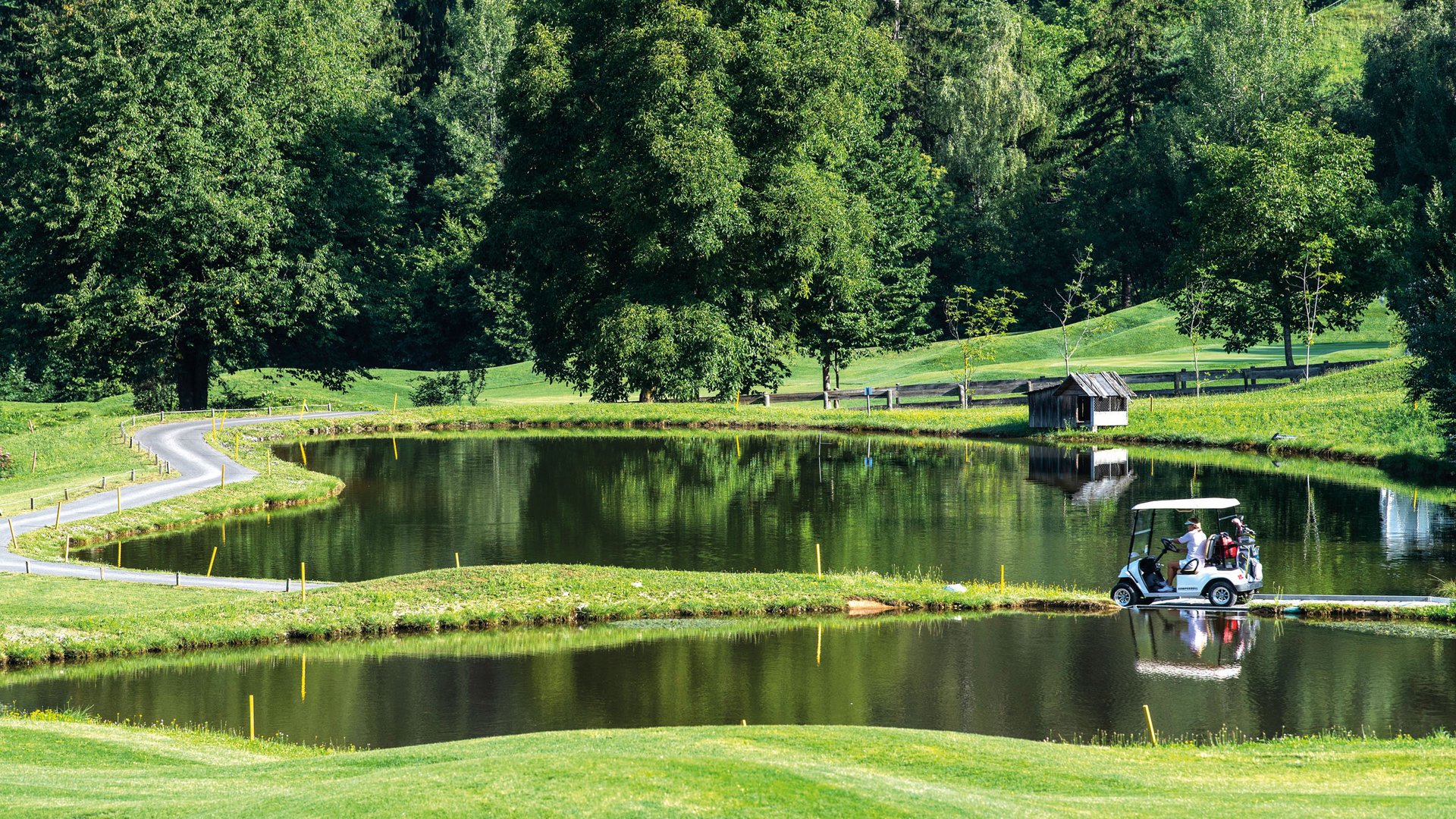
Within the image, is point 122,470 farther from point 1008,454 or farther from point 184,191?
point 1008,454

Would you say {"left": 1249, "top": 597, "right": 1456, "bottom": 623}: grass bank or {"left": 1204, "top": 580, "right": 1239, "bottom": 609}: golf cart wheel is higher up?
{"left": 1204, "top": 580, "right": 1239, "bottom": 609}: golf cart wheel

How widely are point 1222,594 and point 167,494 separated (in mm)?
40147

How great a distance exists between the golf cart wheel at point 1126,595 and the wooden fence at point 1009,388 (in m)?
43.0

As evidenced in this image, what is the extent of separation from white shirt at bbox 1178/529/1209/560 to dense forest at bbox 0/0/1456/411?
25954 mm

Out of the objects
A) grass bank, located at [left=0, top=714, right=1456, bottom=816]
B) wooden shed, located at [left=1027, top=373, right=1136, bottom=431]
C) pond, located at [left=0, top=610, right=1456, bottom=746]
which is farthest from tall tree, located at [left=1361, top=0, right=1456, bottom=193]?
grass bank, located at [left=0, top=714, right=1456, bottom=816]

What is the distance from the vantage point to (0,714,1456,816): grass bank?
17531mm

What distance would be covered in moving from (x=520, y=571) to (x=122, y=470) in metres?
28.5

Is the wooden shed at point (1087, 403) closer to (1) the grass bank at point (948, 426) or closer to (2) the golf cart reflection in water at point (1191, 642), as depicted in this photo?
(1) the grass bank at point (948, 426)

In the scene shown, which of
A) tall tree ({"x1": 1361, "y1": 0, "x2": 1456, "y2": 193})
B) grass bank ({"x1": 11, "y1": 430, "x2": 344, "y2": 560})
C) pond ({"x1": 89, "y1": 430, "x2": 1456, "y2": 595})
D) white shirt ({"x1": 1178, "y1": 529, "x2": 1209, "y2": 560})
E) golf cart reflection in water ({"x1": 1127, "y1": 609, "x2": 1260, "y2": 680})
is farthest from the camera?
tall tree ({"x1": 1361, "y1": 0, "x2": 1456, "y2": 193})

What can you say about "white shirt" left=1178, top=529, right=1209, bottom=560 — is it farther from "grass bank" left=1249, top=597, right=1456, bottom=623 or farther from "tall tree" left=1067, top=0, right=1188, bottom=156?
"tall tree" left=1067, top=0, right=1188, bottom=156

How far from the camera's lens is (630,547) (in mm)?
47281

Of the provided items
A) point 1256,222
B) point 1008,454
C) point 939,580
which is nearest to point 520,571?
point 939,580

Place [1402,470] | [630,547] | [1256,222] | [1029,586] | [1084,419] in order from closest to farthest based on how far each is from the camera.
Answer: [1029,586], [630,547], [1402,470], [1084,419], [1256,222]

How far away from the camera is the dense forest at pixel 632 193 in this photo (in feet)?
260
